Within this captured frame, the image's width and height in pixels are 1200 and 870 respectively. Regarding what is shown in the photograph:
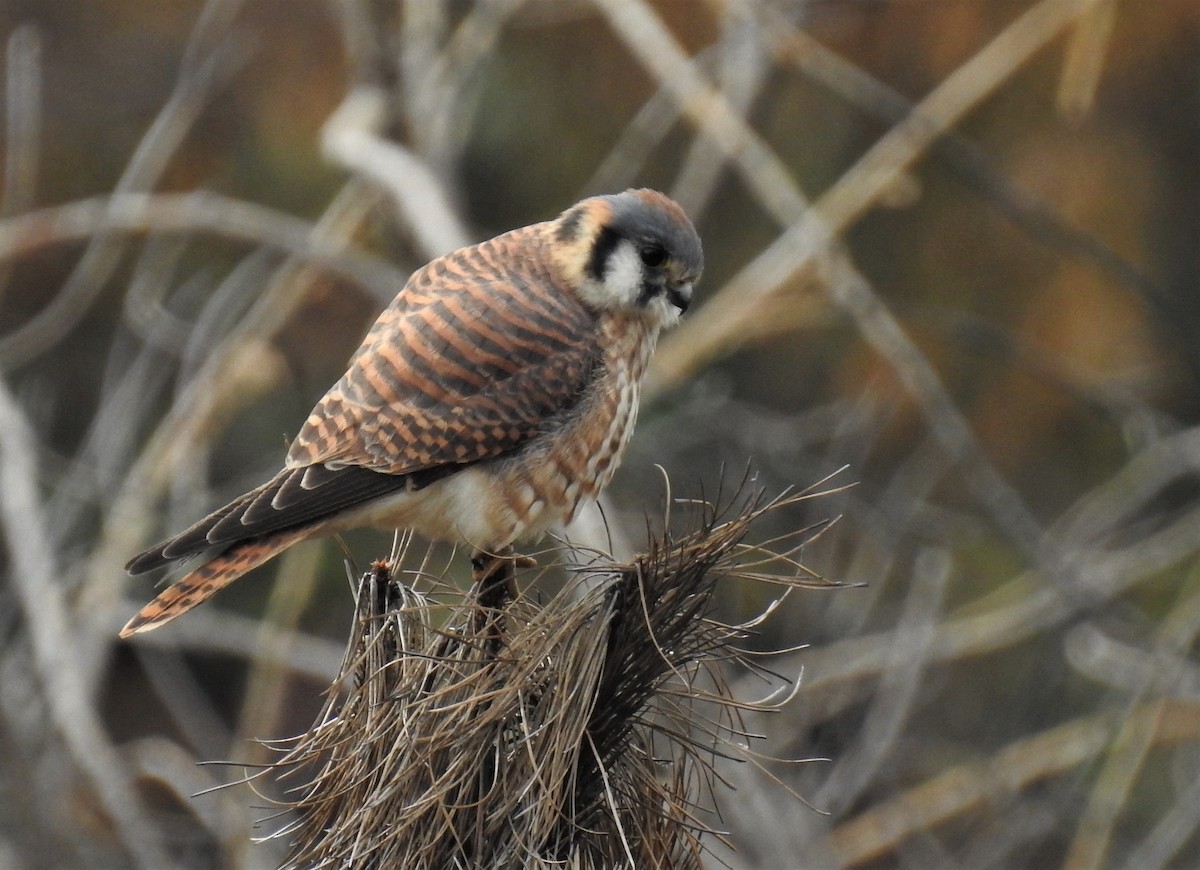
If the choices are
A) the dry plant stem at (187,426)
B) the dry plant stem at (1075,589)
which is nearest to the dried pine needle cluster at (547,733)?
the dry plant stem at (1075,589)

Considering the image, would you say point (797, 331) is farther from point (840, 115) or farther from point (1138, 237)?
point (1138, 237)

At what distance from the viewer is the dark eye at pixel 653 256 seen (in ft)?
10.0

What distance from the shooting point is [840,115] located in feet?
27.6

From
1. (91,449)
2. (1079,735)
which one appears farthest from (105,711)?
(1079,735)

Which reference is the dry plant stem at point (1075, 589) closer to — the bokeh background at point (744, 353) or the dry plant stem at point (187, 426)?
the bokeh background at point (744, 353)

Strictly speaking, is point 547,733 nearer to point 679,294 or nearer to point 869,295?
point 679,294

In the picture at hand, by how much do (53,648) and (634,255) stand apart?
3.17 meters

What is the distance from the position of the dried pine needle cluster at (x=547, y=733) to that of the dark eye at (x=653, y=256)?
3.31 ft

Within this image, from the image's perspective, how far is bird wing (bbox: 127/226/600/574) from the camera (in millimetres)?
2779

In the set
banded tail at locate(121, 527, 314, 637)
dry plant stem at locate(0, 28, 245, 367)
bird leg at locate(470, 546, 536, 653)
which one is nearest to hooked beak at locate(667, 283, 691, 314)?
bird leg at locate(470, 546, 536, 653)

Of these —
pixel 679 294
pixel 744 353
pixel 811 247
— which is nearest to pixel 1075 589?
pixel 811 247

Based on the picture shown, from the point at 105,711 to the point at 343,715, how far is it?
635 centimetres

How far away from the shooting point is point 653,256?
307 cm

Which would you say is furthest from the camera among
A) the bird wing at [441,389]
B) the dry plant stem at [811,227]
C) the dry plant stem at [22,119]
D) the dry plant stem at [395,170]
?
the dry plant stem at [22,119]
